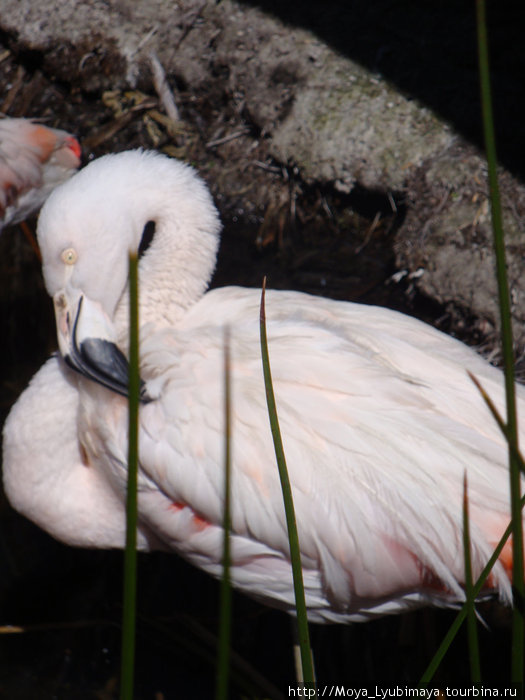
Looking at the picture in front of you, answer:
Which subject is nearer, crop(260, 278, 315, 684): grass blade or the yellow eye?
crop(260, 278, 315, 684): grass blade

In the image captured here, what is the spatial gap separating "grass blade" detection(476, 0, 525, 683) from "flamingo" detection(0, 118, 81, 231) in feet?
9.21

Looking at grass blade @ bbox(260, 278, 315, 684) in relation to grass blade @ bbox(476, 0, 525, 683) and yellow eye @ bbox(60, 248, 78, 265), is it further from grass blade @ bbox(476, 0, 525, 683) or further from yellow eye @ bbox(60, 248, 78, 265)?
yellow eye @ bbox(60, 248, 78, 265)

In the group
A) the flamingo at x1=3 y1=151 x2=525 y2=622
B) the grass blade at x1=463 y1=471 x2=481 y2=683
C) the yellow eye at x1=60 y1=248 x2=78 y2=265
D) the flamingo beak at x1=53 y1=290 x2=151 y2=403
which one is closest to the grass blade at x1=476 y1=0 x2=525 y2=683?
the grass blade at x1=463 y1=471 x2=481 y2=683

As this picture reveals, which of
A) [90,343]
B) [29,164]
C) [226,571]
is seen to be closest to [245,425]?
[90,343]

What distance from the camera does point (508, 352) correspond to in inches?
27.7

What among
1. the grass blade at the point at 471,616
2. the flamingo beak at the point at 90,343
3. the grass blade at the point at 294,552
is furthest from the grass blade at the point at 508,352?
the flamingo beak at the point at 90,343

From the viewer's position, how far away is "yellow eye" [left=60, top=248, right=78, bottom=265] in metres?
2.08

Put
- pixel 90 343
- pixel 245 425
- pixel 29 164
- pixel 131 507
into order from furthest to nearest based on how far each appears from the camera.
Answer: pixel 29 164 < pixel 90 343 < pixel 245 425 < pixel 131 507

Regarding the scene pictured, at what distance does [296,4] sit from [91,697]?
3.56 m

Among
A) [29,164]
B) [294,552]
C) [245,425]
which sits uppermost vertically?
[29,164]

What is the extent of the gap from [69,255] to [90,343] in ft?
0.93

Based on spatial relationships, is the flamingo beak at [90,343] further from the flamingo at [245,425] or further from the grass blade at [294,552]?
the grass blade at [294,552]

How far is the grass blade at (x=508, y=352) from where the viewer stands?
0.67 metres

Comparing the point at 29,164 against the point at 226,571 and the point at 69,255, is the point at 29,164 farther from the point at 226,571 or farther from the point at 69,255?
the point at 226,571
